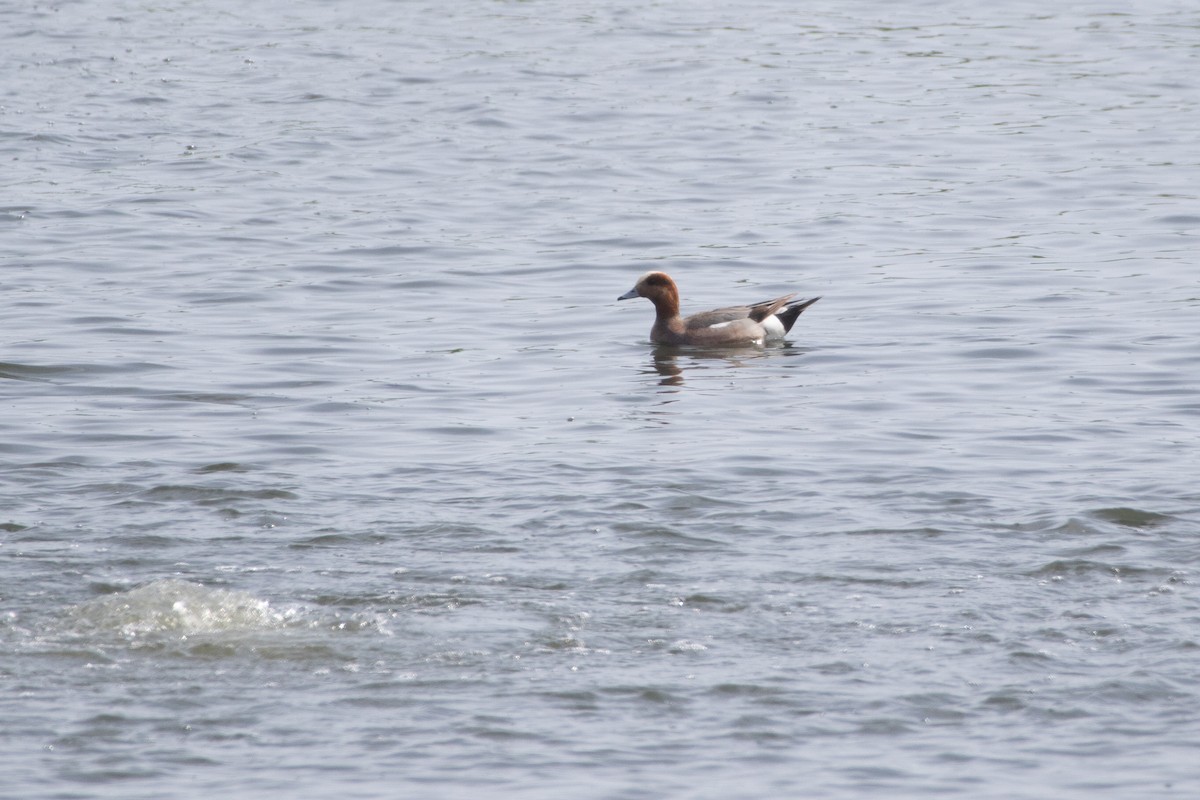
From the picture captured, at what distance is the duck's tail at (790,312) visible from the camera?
14.2 meters

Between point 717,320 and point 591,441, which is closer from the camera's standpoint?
point 591,441

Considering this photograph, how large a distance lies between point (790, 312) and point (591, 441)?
11.7ft

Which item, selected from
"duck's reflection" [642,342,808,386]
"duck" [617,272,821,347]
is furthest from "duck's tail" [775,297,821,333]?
"duck's reflection" [642,342,808,386]

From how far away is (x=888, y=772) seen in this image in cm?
661

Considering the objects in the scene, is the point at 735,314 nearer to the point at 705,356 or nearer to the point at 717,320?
the point at 717,320

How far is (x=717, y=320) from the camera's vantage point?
1425 cm

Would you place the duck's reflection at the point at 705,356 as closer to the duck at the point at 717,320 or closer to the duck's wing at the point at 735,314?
the duck at the point at 717,320

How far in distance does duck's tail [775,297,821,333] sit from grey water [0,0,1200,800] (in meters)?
0.18

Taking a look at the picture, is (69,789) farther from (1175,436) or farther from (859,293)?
(859,293)

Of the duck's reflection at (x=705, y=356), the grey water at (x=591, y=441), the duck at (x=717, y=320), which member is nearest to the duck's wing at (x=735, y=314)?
the duck at (x=717, y=320)

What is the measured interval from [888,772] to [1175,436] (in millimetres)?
5103

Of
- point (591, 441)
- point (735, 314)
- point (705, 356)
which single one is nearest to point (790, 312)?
point (735, 314)

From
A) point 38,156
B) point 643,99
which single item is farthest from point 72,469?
point 643,99

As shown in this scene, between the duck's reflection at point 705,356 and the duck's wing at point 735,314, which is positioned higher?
the duck's wing at point 735,314
